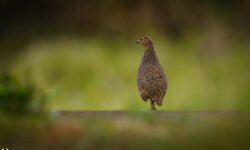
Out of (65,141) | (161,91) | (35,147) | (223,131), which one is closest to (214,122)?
(223,131)

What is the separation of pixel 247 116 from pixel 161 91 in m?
1.99

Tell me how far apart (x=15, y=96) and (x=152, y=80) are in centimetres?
217

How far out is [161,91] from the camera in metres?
4.25

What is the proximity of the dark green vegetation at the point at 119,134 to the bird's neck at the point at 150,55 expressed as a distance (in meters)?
2.22

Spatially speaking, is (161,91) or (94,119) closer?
(94,119)

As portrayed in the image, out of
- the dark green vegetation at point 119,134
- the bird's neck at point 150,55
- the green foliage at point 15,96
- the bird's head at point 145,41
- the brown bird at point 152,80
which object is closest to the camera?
the dark green vegetation at point 119,134

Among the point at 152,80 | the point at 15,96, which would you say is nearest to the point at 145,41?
the point at 152,80

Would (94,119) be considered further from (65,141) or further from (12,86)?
(12,86)

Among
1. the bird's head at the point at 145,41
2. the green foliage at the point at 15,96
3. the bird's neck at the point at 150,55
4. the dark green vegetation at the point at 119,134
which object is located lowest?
the dark green vegetation at the point at 119,134

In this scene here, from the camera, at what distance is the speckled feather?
4.23 meters

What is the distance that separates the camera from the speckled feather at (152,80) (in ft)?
13.9

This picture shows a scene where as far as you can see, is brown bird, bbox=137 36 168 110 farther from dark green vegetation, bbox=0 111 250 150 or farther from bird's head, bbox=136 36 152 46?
dark green vegetation, bbox=0 111 250 150

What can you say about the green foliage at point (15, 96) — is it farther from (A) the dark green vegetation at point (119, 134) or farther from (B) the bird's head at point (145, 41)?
(B) the bird's head at point (145, 41)

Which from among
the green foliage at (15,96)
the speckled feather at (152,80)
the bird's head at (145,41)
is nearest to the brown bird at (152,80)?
the speckled feather at (152,80)
